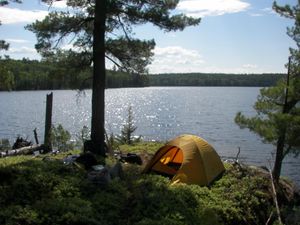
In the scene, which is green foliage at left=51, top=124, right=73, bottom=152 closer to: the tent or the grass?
the tent

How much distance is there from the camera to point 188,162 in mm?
13523

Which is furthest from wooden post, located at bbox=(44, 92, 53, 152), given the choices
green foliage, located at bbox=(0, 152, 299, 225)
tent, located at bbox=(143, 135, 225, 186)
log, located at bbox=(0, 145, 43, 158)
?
green foliage, located at bbox=(0, 152, 299, 225)

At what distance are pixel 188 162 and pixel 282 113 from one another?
3.80 metres

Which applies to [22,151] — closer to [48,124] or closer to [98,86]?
[48,124]

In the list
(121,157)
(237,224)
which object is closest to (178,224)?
(237,224)

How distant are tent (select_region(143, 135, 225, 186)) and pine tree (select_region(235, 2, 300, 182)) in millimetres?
1958

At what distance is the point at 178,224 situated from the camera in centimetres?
897

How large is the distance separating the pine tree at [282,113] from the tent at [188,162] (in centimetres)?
196

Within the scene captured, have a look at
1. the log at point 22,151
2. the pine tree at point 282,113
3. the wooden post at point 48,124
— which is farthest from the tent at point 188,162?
the wooden post at point 48,124

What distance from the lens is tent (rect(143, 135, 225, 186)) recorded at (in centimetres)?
1327

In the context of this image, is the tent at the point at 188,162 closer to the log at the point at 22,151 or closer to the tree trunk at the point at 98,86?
the tree trunk at the point at 98,86

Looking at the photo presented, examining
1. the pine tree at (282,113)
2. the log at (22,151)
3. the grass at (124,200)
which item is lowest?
the log at (22,151)

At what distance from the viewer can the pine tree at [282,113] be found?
13.8 m

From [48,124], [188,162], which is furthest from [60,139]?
[188,162]
